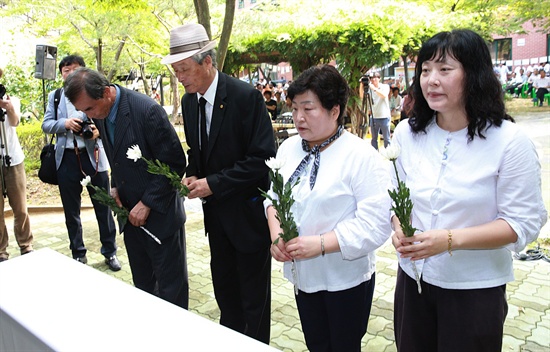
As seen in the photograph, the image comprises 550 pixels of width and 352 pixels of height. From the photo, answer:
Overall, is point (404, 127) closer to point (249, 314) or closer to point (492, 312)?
point (492, 312)

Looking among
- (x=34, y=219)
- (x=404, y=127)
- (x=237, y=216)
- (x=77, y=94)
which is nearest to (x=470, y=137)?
(x=404, y=127)

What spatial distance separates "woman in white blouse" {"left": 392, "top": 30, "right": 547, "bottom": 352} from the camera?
5.07ft

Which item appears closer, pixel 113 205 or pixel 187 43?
pixel 187 43

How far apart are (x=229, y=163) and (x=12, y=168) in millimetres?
2958

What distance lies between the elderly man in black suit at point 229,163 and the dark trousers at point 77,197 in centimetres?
198

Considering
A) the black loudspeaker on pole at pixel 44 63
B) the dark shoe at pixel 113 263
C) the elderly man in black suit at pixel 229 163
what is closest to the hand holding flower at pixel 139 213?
the elderly man in black suit at pixel 229 163

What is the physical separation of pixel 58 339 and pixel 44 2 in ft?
41.3

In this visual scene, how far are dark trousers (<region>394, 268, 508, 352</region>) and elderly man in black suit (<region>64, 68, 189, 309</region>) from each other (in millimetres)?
1517

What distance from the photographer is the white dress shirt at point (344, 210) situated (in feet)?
6.31

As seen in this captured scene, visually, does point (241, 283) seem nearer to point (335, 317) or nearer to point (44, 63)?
point (335, 317)

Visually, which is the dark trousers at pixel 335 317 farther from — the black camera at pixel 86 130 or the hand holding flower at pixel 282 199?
the black camera at pixel 86 130

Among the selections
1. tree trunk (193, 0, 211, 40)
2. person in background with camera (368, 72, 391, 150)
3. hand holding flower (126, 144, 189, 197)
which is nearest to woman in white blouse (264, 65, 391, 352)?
hand holding flower (126, 144, 189, 197)

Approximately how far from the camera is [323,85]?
1.99 metres

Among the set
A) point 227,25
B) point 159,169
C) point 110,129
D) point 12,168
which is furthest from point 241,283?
point 227,25
